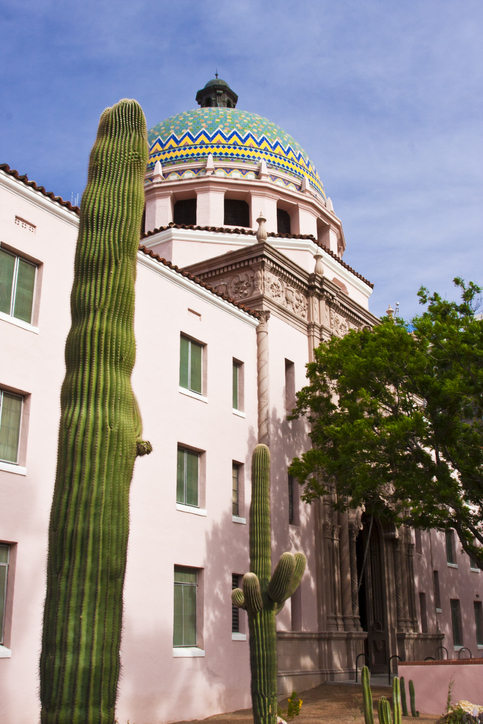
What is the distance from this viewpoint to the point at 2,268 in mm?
15086

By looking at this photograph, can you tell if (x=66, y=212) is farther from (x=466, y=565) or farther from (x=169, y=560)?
(x=466, y=565)

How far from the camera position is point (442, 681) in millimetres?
16906

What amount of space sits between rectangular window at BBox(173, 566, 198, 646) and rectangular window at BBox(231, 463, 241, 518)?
2495 millimetres

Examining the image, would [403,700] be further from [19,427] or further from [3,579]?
[19,427]

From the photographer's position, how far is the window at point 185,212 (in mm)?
30844

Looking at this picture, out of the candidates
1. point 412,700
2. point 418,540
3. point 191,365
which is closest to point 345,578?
point 412,700

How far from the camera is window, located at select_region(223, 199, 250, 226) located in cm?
3062

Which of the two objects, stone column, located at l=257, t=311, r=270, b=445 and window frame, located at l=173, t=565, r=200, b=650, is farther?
stone column, located at l=257, t=311, r=270, b=445

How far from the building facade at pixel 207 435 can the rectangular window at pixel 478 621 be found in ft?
9.76

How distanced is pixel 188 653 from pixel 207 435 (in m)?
5.40

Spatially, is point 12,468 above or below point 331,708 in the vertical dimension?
above

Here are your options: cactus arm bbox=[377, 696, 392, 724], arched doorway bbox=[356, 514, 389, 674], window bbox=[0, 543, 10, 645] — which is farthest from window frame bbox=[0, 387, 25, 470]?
arched doorway bbox=[356, 514, 389, 674]

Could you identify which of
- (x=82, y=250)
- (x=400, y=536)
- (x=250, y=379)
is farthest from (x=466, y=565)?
(x=82, y=250)

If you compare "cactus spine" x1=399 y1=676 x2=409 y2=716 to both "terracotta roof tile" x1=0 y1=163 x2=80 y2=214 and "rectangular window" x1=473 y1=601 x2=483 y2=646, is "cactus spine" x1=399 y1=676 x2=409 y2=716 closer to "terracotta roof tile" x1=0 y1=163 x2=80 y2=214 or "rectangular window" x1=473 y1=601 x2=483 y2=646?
"terracotta roof tile" x1=0 y1=163 x2=80 y2=214
